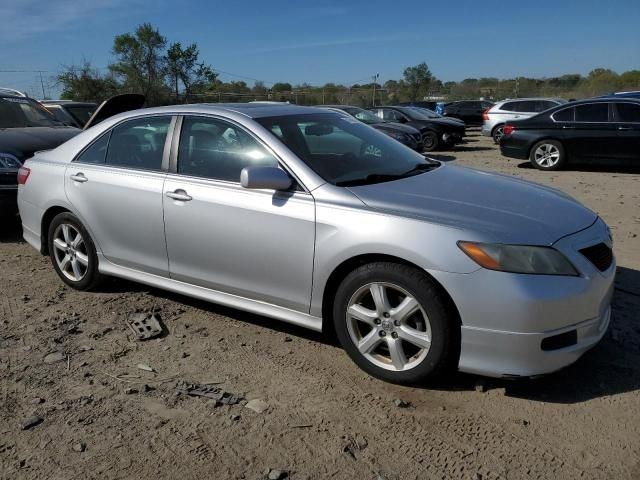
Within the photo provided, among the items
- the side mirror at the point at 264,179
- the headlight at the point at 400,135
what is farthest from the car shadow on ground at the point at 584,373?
the headlight at the point at 400,135

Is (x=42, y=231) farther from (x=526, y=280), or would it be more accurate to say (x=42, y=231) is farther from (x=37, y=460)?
(x=526, y=280)

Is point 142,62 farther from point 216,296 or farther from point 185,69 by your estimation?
point 216,296

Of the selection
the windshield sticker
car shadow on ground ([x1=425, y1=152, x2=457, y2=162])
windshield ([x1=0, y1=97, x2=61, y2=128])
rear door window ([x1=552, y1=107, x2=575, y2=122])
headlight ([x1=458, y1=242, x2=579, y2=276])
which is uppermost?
the windshield sticker

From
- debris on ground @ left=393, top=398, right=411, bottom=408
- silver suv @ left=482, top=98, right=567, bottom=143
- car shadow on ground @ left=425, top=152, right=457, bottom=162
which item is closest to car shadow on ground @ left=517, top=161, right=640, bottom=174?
car shadow on ground @ left=425, top=152, right=457, bottom=162

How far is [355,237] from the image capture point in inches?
121

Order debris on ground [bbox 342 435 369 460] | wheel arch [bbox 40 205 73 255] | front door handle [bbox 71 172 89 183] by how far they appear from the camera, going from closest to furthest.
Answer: debris on ground [bbox 342 435 369 460] < front door handle [bbox 71 172 89 183] < wheel arch [bbox 40 205 73 255]

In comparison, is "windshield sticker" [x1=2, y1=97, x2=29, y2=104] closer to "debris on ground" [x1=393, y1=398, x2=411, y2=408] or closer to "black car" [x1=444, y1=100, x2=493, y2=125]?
"debris on ground" [x1=393, y1=398, x2=411, y2=408]

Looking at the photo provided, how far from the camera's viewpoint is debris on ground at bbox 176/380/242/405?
304cm

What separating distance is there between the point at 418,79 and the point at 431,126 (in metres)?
32.0

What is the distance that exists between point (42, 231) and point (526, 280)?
406 cm

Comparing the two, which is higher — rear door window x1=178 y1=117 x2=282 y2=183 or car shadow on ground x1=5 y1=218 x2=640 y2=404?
rear door window x1=178 y1=117 x2=282 y2=183

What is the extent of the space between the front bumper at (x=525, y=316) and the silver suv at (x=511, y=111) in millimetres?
15786

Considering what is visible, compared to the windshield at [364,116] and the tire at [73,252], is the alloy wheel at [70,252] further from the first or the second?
the windshield at [364,116]

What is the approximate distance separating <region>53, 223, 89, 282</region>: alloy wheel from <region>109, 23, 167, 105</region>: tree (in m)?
29.8
